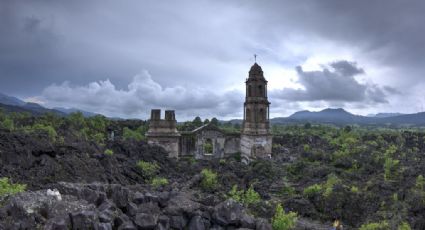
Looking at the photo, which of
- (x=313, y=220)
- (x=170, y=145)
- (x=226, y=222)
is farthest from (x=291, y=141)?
(x=226, y=222)

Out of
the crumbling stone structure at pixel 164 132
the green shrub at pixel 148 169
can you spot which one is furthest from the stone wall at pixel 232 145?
the green shrub at pixel 148 169

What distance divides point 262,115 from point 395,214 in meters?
18.4

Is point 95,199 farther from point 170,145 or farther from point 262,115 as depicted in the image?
point 262,115

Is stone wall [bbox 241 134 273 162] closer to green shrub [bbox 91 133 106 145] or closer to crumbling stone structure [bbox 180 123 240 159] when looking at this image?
crumbling stone structure [bbox 180 123 240 159]

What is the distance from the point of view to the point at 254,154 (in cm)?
3366

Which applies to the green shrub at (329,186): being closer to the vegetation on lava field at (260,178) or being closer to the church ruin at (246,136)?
the vegetation on lava field at (260,178)

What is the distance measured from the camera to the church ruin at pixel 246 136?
109ft

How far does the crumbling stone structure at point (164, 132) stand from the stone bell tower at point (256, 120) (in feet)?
23.2

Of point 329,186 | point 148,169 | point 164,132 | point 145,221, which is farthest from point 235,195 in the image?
point 164,132

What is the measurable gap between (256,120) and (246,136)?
1817 mm

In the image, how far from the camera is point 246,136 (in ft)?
112

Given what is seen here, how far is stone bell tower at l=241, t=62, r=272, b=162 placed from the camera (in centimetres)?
3375

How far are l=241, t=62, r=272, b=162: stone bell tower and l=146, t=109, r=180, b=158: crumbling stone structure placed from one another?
7075 millimetres

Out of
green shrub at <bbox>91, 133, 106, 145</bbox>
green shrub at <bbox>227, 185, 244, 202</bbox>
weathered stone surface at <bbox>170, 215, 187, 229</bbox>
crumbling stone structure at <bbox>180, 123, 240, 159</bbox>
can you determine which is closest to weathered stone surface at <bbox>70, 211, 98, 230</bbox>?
weathered stone surface at <bbox>170, 215, 187, 229</bbox>
